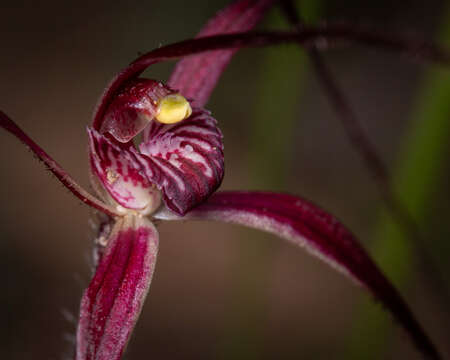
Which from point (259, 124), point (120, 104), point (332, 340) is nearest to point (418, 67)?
point (332, 340)

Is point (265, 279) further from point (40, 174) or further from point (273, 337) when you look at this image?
point (40, 174)

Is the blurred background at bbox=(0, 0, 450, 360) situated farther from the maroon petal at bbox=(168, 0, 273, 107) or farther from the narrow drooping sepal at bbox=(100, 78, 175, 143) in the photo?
the narrow drooping sepal at bbox=(100, 78, 175, 143)

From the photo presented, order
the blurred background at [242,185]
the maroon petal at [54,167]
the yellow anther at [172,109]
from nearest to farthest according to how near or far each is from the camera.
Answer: the maroon petal at [54,167] < the yellow anther at [172,109] < the blurred background at [242,185]

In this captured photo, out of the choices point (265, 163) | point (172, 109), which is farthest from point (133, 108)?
point (265, 163)

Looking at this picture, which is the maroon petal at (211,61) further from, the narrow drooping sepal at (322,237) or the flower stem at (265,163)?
the flower stem at (265,163)

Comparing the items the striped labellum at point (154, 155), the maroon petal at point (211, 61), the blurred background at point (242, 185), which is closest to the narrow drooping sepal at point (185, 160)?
the striped labellum at point (154, 155)

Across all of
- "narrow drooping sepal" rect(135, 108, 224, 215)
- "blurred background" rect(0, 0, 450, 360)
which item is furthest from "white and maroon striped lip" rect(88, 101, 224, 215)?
"blurred background" rect(0, 0, 450, 360)
